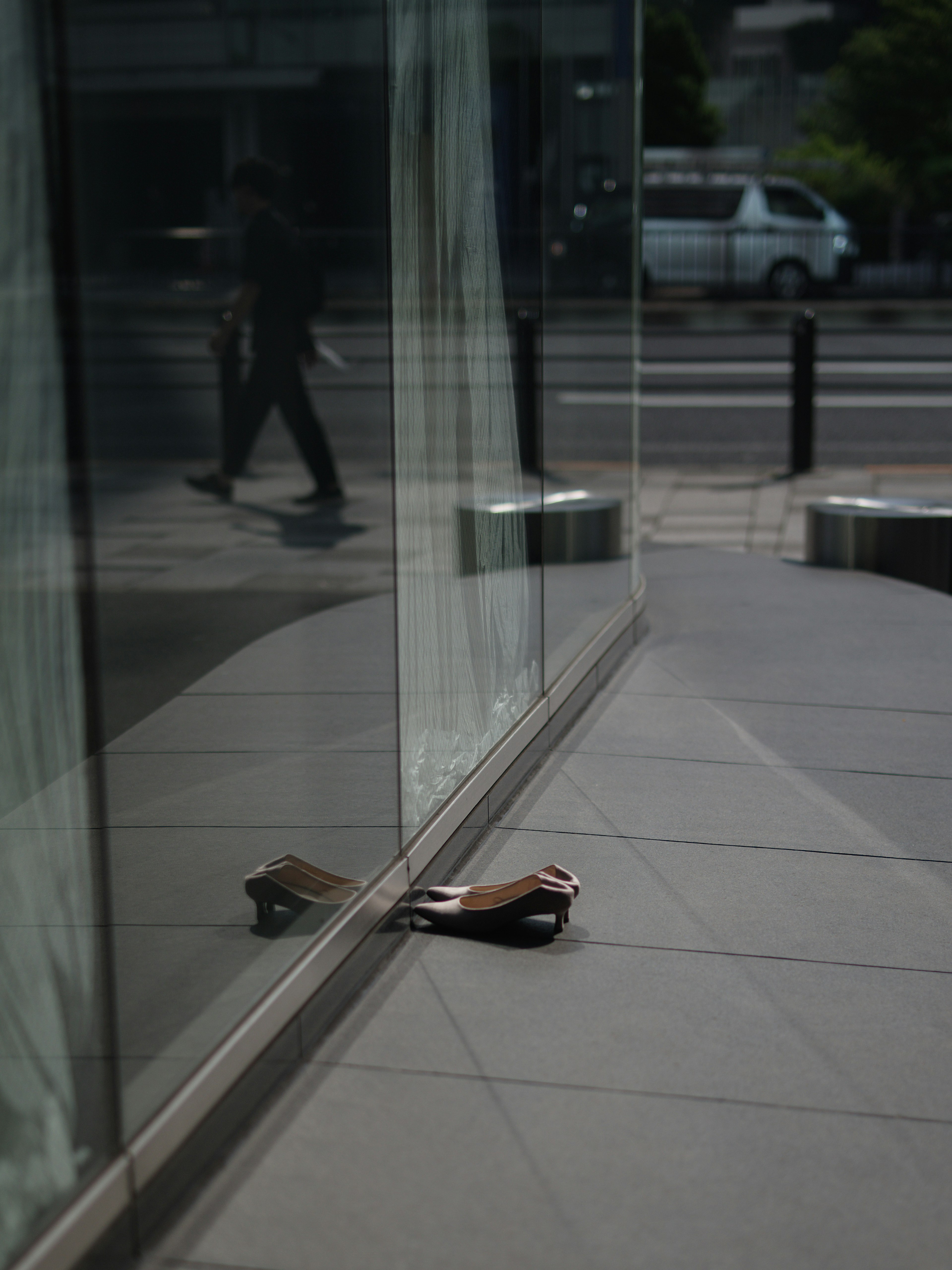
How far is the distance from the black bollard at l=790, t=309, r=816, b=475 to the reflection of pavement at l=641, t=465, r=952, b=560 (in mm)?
141

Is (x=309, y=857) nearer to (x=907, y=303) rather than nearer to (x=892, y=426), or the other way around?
(x=892, y=426)

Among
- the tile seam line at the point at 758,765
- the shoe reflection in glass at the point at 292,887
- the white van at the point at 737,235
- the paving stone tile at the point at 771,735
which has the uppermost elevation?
the white van at the point at 737,235

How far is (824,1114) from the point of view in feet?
6.73

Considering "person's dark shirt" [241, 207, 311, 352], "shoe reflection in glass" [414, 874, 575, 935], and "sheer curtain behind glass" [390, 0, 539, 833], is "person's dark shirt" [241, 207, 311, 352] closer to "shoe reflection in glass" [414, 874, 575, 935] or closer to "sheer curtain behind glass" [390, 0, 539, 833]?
"sheer curtain behind glass" [390, 0, 539, 833]

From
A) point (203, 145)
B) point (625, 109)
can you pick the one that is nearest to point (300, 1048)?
point (203, 145)

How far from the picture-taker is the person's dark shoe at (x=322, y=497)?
2.74 meters

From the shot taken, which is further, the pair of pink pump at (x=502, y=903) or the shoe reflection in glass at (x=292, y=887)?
the pair of pink pump at (x=502, y=903)

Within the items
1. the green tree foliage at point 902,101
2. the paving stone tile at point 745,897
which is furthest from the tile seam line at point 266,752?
the green tree foliage at point 902,101

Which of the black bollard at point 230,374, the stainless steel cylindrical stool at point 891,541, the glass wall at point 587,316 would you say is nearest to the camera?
the black bollard at point 230,374

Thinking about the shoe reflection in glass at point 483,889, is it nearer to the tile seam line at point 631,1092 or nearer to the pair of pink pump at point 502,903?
the pair of pink pump at point 502,903

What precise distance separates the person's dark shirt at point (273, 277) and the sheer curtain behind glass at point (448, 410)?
0.37 meters

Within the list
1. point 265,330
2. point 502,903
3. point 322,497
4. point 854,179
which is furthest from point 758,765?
point 854,179

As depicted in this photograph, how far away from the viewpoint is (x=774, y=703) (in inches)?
167

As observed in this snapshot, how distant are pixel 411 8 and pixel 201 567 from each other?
45.1 inches
